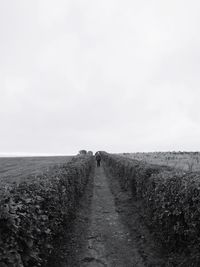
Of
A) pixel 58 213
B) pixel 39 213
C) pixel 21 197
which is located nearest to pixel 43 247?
pixel 39 213

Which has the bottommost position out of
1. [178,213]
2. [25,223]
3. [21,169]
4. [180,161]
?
[21,169]

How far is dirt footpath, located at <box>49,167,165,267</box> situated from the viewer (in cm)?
820

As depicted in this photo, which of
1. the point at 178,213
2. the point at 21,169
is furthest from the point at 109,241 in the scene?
the point at 21,169

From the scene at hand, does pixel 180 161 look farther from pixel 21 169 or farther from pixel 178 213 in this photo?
pixel 178 213

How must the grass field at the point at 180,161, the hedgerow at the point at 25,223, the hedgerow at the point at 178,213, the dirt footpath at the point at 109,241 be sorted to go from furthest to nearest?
the grass field at the point at 180,161 < the dirt footpath at the point at 109,241 < the hedgerow at the point at 178,213 < the hedgerow at the point at 25,223

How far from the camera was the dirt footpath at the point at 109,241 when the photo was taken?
820 cm

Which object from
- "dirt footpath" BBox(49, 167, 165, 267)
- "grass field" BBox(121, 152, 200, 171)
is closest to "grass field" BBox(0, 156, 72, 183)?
"dirt footpath" BBox(49, 167, 165, 267)

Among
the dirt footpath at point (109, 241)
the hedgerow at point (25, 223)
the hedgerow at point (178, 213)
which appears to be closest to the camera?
the hedgerow at point (25, 223)

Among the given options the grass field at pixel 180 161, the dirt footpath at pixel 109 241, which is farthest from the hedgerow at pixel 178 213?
the grass field at pixel 180 161

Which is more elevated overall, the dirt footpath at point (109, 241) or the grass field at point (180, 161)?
the grass field at point (180, 161)

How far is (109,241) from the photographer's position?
10.0 metres

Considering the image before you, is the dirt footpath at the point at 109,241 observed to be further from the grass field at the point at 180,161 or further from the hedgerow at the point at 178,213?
the grass field at the point at 180,161

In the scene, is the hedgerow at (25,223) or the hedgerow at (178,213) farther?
the hedgerow at (178,213)

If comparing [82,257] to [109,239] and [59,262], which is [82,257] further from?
[109,239]
